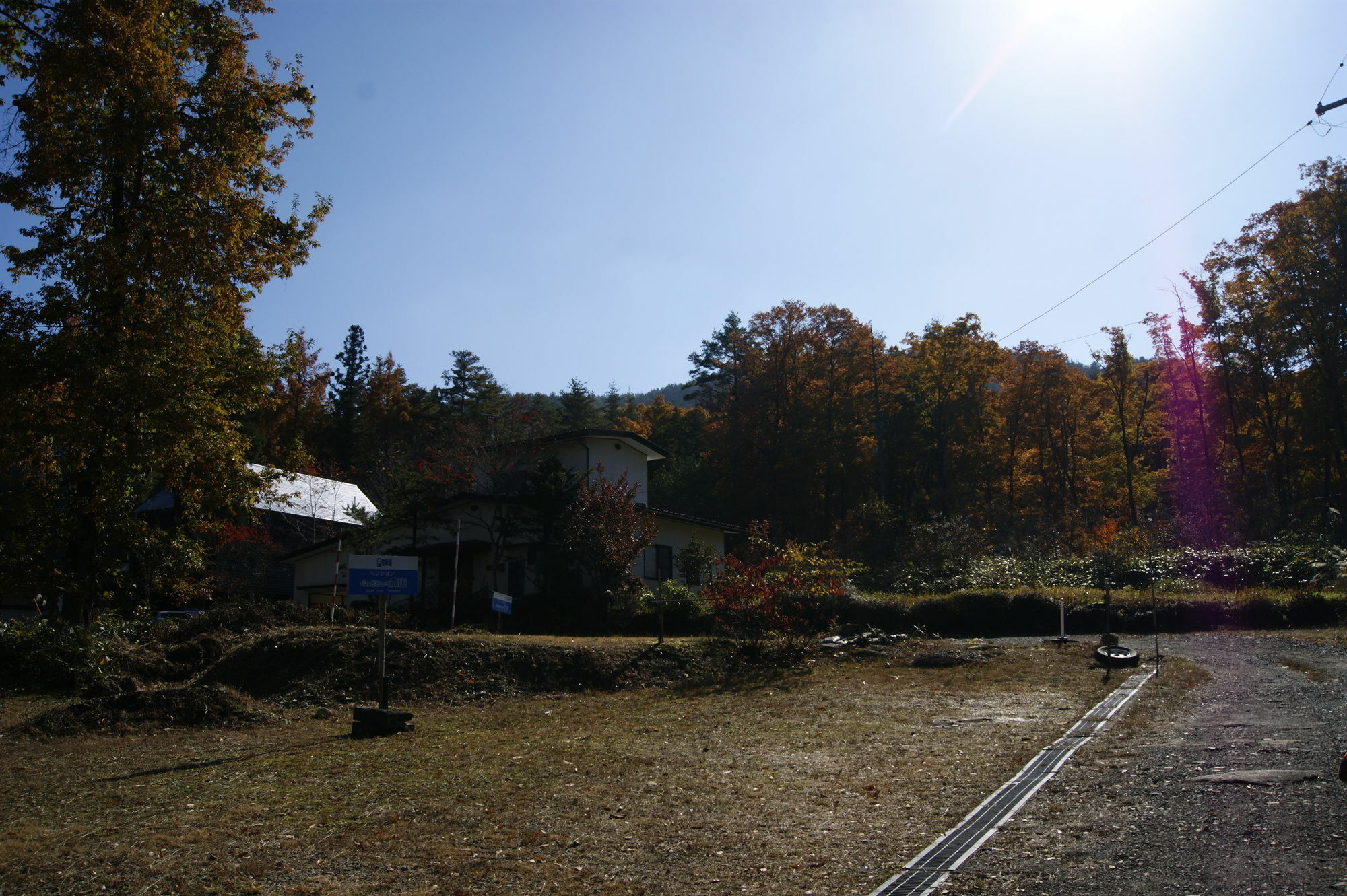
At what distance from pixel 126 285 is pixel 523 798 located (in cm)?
1119

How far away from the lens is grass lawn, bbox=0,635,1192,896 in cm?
525

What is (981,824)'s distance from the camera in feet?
19.6

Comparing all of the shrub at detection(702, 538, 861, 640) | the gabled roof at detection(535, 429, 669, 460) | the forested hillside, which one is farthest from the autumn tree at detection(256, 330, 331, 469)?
the shrub at detection(702, 538, 861, 640)

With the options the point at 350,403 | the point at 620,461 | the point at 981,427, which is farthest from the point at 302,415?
the point at 981,427

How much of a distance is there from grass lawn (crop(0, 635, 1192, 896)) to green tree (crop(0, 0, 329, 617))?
3261 millimetres

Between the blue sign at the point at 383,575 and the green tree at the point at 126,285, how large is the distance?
471 centimetres

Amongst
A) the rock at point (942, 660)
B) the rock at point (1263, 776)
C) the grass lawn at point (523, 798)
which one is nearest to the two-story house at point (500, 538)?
the rock at point (942, 660)

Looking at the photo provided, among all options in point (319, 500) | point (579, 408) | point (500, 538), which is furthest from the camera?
point (579, 408)

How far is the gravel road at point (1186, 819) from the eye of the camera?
188 inches

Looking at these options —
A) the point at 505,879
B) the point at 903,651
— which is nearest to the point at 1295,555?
the point at 903,651

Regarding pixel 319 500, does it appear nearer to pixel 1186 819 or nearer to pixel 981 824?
pixel 981 824

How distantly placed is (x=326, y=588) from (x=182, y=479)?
1734cm

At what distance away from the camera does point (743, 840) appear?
5.91 metres

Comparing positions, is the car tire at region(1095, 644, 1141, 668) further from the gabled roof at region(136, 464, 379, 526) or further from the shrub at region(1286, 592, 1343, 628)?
the gabled roof at region(136, 464, 379, 526)
